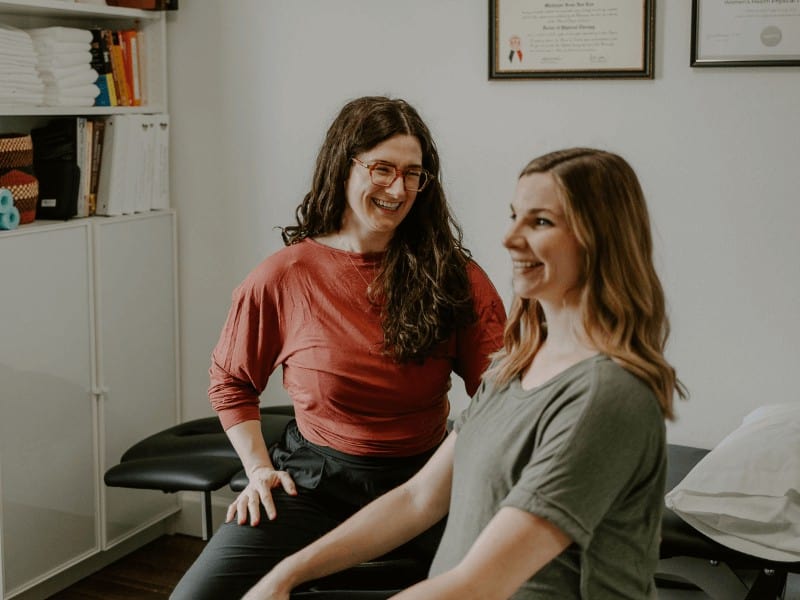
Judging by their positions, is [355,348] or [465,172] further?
[465,172]

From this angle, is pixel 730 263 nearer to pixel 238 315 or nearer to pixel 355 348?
pixel 355 348

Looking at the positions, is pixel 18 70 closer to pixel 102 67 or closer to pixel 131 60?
pixel 102 67

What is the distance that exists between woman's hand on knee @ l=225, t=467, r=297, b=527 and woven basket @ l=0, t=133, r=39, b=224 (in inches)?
45.5

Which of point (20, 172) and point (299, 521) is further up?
point (20, 172)

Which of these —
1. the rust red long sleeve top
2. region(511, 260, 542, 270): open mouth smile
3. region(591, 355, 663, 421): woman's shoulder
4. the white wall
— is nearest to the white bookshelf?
the white wall

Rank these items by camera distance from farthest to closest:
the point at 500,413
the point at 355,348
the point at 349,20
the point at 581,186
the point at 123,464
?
1. the point at 349,20
2. the point at 123,464
3. the point at 355,348
4. the point at 500,413
5. the point at 581,186

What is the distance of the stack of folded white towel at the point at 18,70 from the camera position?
2.65m

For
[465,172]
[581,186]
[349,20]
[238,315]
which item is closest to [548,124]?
[465,172]

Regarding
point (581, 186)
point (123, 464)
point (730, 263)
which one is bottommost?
point (123, 464)

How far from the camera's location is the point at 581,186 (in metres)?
1.28

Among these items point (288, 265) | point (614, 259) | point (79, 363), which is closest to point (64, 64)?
point (79, 363)

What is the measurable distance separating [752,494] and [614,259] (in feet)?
3.16

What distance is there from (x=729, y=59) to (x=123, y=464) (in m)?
1.76

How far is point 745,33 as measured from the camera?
8.23ft
